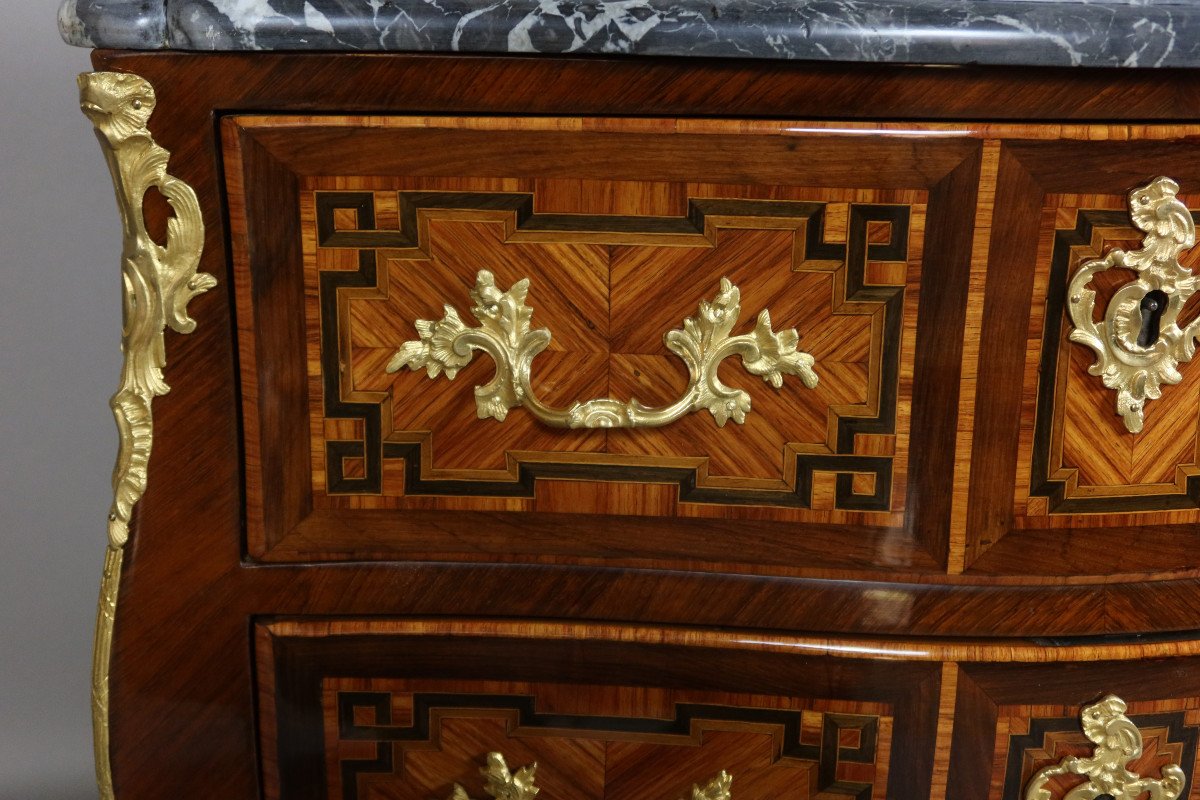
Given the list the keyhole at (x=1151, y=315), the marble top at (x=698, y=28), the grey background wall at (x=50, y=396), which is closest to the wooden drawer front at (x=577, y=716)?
the keyhole at (x=1151, y=315)

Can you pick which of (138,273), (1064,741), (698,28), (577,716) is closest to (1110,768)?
(1064,741)

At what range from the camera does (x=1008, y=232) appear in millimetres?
657

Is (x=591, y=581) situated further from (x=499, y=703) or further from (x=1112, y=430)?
(x=1112, y=430)

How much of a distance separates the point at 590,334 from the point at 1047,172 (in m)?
0.25

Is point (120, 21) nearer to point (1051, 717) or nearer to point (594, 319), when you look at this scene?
point (594, 319)

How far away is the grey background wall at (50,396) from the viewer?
1.29 metres

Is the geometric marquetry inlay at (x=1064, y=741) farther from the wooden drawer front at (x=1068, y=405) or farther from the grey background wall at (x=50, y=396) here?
the grey background wall at (x=50, y=396)

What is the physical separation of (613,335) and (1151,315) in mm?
288

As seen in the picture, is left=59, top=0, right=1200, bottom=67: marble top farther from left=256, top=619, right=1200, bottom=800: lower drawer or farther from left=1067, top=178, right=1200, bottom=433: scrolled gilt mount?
left=256, top=619, right=1200, bottom=800: lower drawer

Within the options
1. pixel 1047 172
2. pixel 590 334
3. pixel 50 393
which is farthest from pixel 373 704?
pixel 50 393

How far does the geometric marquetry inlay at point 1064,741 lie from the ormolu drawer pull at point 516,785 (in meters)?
0.16

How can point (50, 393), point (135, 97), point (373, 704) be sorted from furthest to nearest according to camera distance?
point (50, 393) < point (373, 704) < point (135, 97)

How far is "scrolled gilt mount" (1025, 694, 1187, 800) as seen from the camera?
0.73m

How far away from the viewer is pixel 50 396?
4.47 ft
